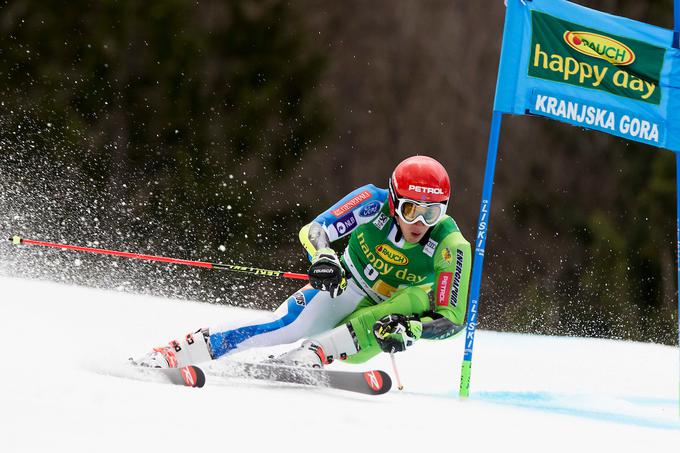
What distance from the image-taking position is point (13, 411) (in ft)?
7.41

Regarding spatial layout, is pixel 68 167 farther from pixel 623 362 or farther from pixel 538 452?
pixel 538 452

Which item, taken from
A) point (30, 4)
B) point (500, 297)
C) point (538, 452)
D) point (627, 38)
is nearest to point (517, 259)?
point (500, 297)

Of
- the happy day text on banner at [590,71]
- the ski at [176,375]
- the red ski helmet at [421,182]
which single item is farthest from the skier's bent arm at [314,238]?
the happy day text on banner at [590,71]

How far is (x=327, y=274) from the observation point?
11.9ft

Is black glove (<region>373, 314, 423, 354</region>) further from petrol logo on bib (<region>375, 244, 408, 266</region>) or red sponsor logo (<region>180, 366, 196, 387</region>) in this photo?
red sponsor logo (<region>180, 366, 196, 387</region>)

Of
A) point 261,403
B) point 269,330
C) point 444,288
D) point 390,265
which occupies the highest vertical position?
point 390,265

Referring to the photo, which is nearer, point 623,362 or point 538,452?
point 538,452

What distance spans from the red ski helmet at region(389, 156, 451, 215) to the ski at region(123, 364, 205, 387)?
4.09 ft

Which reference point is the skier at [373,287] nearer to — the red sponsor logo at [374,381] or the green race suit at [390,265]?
the green race suit at [390,265]

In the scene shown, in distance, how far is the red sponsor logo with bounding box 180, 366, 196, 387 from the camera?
304 centimetres

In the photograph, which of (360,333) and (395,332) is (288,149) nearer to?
(360,333)

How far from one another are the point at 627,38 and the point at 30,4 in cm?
954

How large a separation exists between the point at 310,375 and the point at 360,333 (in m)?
0.40

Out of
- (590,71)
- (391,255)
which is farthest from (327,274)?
(590,71)
